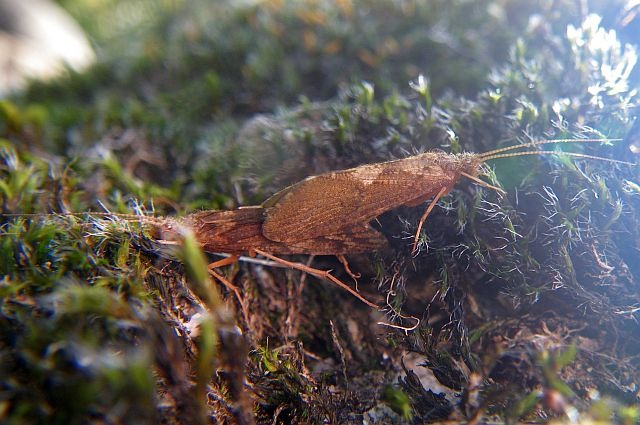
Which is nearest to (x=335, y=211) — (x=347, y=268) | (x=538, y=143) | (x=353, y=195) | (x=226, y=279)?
(x=353, y=195)

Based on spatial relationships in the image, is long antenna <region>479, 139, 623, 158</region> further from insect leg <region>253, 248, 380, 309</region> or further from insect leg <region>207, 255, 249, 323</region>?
insect leg <region>207, 255, 249, 323</region>

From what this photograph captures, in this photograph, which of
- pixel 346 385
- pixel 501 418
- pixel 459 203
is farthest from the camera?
pixel 459 203

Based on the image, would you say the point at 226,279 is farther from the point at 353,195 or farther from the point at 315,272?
the point at 353,195

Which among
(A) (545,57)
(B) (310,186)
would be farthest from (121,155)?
(A) (545,57)

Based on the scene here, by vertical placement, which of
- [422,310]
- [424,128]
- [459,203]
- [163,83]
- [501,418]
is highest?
[163,83]

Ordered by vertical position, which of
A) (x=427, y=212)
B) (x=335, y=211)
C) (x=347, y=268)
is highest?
(x=335, y=211)

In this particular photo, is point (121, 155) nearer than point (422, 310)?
No

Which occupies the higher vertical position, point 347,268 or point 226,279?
point 226,279

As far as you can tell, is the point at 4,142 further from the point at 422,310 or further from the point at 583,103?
the point at 583,103
